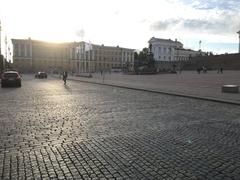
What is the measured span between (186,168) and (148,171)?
0.69m

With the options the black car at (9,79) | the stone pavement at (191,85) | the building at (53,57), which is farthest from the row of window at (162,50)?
the black car at (9,79)

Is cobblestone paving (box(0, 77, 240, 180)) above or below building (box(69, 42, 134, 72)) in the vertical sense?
below

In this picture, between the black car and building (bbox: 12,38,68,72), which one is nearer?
the black car

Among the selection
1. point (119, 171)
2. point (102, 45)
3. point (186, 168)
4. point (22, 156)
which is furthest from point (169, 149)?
point (102, 45)

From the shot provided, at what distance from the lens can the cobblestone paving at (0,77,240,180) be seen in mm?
4820

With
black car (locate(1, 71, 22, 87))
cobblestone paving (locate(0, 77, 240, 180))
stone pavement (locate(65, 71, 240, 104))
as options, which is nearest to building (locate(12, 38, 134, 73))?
stone pavement (locate(65, 71, 240, 104))

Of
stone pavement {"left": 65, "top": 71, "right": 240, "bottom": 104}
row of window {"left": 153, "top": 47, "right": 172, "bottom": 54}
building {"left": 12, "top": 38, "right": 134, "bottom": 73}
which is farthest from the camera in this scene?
row of window {"left": 153, "top": 47, "right": 172, "bottom": 54}

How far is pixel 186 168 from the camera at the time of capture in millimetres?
4973

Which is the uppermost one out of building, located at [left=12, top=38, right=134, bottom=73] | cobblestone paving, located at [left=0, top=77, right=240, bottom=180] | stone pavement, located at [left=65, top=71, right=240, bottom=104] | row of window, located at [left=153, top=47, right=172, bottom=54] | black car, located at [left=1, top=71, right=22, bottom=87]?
row of window, located at [left=153, top=47, right=172, bottom=54]

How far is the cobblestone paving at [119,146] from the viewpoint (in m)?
4.82

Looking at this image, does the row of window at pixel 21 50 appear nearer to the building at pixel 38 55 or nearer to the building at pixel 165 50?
the building at pixel 38 55

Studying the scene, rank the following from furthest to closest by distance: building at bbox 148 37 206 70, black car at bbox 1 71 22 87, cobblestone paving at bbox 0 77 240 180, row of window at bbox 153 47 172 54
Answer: row of window at bbox 153 47 172 54, building at bbox 148 37 206 70, black car at bbox 1 71 22 87, cobblestone paving at bbox 0 77 240 180

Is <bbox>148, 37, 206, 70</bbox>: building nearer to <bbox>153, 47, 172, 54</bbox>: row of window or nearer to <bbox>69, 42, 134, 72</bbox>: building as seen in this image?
<bbox>153, 47, 172, 54</bbox>: row of window

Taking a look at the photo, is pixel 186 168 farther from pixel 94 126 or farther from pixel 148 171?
pixel 94 126
